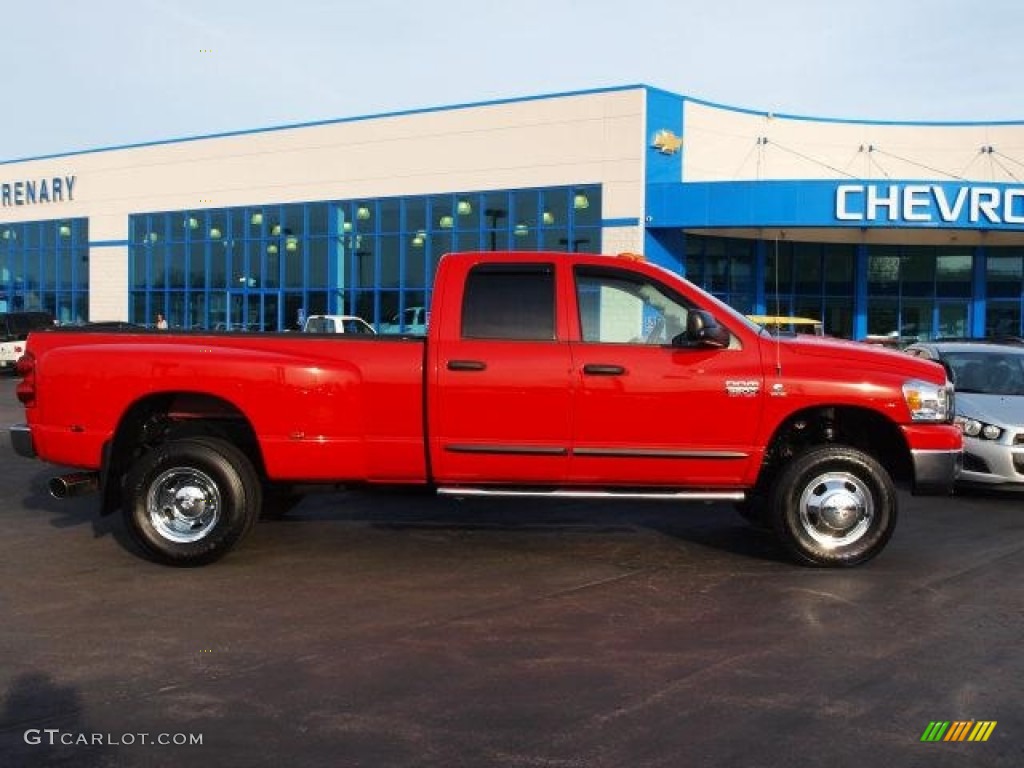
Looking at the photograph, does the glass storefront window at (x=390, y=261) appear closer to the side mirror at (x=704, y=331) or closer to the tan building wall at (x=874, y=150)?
the tan building wall at (x=874, y=150)

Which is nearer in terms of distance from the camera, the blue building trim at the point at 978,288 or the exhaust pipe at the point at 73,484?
the exhaust pipe at the point at 73,484

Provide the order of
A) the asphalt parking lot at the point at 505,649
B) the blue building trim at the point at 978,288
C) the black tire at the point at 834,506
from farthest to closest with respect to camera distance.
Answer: the blue building trim at the point at 978,288
the black tire at the point at 834,506
the asphalt parking lot at the point at 505,649

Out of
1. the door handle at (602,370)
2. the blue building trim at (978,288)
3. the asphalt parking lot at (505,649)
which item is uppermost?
the blue building trim at (978,288)

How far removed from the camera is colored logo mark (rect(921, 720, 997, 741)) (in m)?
3.97

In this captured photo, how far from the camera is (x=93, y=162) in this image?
4075 cm

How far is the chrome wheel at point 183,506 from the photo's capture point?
6613 millimetres

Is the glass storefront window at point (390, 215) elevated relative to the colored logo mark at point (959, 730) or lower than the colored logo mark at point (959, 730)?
elevated

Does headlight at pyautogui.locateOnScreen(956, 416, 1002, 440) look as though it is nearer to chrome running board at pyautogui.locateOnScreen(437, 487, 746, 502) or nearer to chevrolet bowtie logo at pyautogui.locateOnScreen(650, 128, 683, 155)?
chrome running board at pyautogui.locateOnScreen(437, 487, 746, 502)

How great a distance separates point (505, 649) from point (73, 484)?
344 cm

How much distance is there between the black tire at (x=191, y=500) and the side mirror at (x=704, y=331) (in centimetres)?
307

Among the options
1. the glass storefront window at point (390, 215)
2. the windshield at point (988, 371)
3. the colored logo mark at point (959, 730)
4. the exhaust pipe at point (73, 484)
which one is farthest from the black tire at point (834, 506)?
the glass storefront window at point (390, 215)

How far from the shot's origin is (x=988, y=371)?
1103cm

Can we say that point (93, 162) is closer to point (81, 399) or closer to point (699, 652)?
point (81, 399)

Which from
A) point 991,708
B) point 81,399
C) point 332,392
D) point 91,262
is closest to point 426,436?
point 332,392
